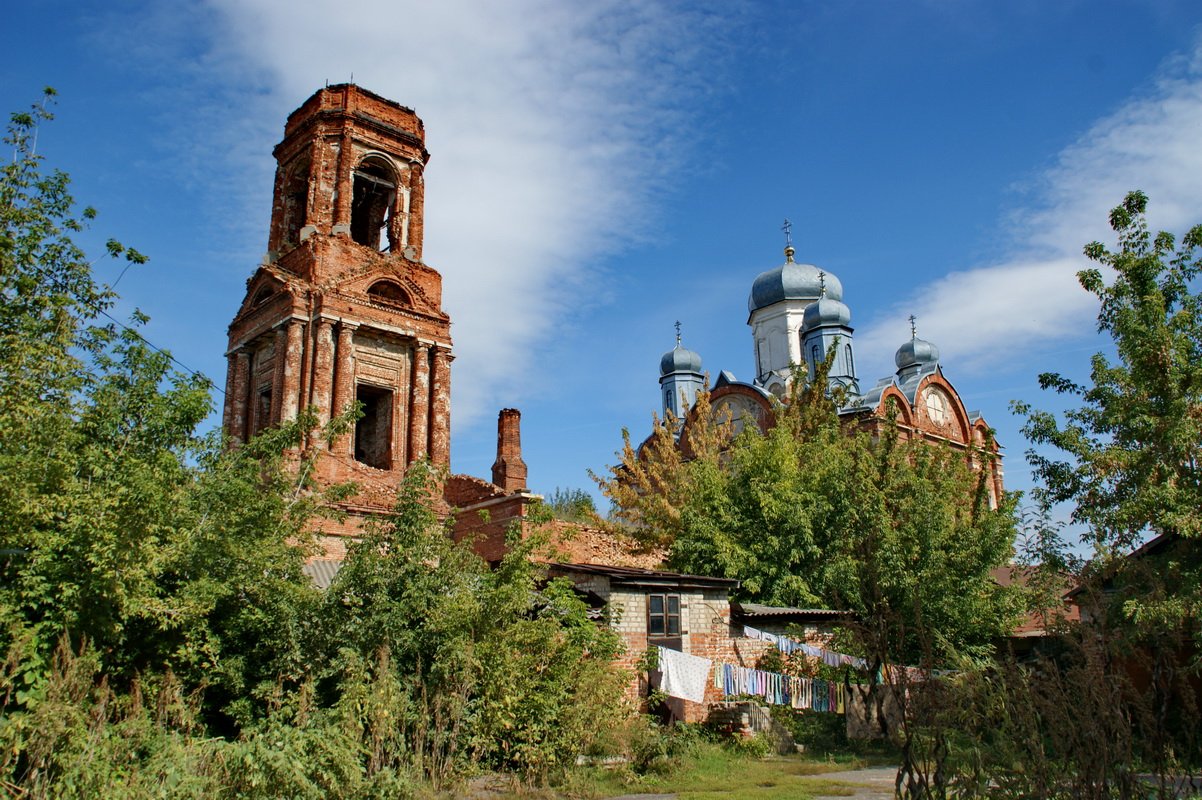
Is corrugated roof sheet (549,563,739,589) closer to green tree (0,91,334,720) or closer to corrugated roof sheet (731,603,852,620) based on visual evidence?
corrugated roof sheet (731,603,852,620)

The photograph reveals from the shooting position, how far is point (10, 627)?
8031 mm

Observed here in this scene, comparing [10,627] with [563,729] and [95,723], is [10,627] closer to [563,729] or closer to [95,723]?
[95,723]

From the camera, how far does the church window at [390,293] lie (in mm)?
20547

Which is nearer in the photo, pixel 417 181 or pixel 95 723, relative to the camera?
pixel 95 723

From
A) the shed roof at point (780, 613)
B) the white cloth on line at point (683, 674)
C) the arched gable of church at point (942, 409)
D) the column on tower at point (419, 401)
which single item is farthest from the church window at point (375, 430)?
the arched gable of church at point (942, 409)

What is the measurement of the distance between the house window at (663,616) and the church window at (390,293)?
9225 millimetres

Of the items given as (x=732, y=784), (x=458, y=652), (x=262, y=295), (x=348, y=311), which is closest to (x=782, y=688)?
(x=732, y=784)

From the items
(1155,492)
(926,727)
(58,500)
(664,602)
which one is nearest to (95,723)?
(58,500)

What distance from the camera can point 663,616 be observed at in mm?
15430

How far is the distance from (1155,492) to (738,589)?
846 centimetres

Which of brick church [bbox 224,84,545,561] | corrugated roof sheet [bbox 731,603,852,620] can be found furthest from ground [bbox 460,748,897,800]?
brick church [bbox 224,84,545,561]

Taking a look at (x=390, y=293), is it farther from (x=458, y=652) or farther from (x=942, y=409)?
(x=942, y=409)

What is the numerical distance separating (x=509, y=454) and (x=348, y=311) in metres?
4.56

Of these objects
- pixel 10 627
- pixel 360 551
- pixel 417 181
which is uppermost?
pixel 417 181
